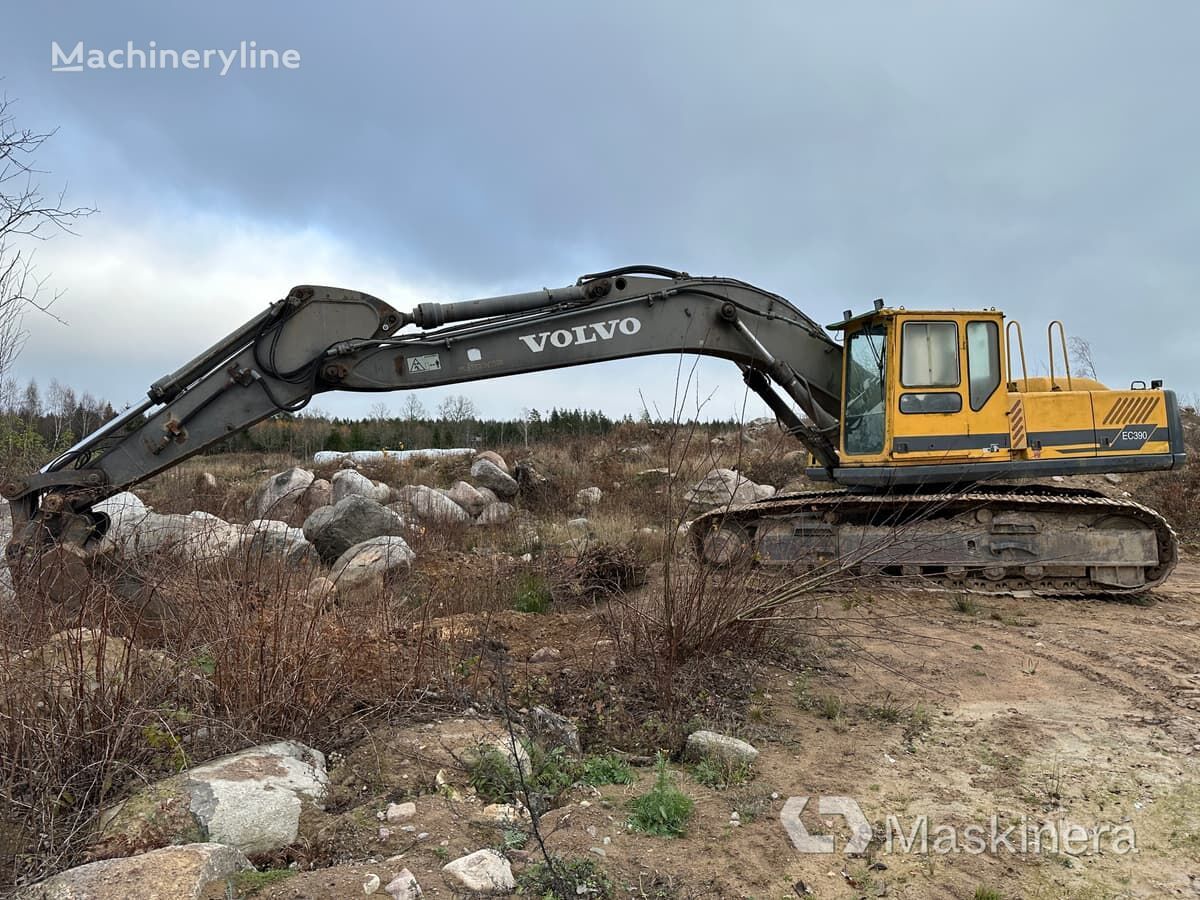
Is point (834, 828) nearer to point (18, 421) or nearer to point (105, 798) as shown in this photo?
point (105, 798)

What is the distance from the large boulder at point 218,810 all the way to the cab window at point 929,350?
736cm

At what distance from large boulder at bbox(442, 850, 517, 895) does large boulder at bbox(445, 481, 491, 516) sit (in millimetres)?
13698

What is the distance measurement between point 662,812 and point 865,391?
22.0ft

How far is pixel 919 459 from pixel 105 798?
7779 mm

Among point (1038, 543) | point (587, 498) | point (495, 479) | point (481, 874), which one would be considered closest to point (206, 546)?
point (481, 874)

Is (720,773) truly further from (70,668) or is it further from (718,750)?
(70,668)

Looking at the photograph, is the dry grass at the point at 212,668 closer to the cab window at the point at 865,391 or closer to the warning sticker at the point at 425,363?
the warning sticker at the point at 425,363

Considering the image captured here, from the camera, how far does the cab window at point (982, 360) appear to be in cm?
867

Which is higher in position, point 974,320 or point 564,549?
point 974,320

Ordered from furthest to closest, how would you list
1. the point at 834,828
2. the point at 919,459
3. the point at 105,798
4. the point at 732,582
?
the point at 919,459, the point at 732,582, the point at 834,828, the point at 105,798

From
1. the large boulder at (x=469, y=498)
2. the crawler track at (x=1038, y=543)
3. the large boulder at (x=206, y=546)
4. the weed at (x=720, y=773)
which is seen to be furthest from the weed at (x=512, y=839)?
the large boulder at (x=469, y=498)

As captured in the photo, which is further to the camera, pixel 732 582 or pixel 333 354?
pixel 333 354

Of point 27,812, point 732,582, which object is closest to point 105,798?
point 27,812

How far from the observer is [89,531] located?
6656 mm
